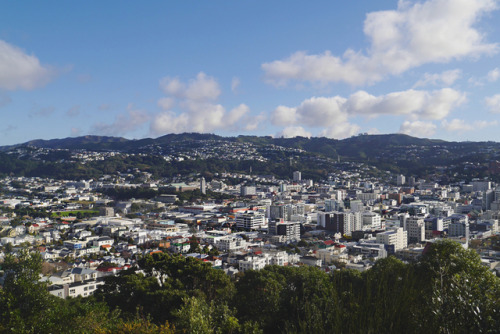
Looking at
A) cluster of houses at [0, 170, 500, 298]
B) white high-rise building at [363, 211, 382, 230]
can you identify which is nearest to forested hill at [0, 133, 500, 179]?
cluster of houses at [0, 170, 500, 298]

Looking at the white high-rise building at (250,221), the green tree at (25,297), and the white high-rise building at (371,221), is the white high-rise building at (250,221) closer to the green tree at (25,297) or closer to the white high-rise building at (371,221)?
the white high-rise building at (371,221)

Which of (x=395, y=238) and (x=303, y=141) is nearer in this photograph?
(x=395, y=238)

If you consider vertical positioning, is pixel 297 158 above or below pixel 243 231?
above

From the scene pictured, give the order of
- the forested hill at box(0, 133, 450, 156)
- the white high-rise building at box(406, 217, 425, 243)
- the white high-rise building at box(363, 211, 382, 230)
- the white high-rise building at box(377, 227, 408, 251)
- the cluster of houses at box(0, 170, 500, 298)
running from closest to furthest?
the cluster of houses at box(0, 170, 500, 298), the white high-rise building at box(377, 227, 408, 251), the white high-rise building at box(406, 217, 425, 243), the white high-rise building at box(363, 211, 382, 230), the forested hill at box(0, 133, 450, 156)

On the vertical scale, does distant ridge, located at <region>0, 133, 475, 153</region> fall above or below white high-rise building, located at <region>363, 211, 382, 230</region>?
above

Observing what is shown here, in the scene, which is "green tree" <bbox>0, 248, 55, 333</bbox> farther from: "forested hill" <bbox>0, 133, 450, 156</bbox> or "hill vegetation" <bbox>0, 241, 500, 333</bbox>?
"forested hill" <bbox>0, 133, 450, 156</bbox>

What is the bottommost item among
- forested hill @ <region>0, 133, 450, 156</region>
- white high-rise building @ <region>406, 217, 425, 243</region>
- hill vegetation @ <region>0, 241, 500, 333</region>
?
white high-rise building @ <region>406, 217, 425, 243</region>

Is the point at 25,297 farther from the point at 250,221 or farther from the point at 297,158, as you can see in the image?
the point at 297,158

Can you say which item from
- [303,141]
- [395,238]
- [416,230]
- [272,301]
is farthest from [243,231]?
[303,141]

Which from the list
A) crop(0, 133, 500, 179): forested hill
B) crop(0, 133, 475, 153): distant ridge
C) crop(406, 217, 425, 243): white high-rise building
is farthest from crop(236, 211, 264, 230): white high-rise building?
crop(0, 133, 475, 153): distant ridge

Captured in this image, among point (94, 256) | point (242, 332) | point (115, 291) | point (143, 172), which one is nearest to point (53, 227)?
point (94, 256)

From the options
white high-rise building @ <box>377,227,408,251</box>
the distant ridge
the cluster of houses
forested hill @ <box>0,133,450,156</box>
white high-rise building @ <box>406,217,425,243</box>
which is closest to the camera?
the cluster of houses

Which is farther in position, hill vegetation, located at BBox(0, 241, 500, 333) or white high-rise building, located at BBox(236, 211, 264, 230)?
white high-rise building, located at BBox(236, 211, 264, 230)
